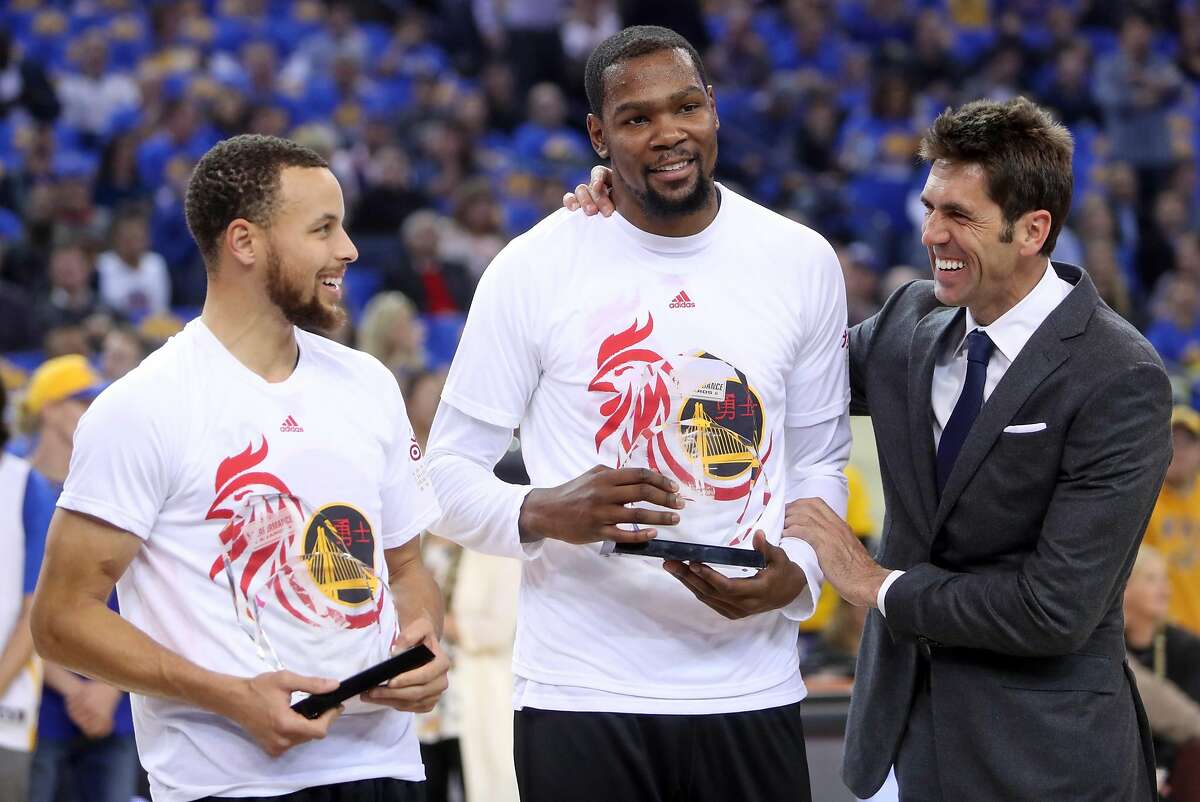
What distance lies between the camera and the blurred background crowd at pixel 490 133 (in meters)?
9.99

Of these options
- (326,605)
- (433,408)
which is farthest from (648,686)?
(433,408)

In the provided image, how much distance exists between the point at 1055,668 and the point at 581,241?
4.37ft

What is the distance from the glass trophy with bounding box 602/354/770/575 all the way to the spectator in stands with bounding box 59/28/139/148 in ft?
34.5

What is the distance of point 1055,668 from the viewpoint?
10.5ft

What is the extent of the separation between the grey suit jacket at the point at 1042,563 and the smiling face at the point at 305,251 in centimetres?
127

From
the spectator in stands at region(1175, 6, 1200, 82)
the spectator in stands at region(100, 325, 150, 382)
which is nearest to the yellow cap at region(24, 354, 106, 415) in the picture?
the spectator in stands at region(100, 325, 150, 382)

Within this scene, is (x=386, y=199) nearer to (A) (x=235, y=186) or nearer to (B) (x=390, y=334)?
(B) (x=390, y=334)

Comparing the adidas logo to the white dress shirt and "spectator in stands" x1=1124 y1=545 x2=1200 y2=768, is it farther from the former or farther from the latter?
"spectator in stands" x1=1124 y1=545 x2=1200 y2=768

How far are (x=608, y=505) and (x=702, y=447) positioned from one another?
0.93 ft

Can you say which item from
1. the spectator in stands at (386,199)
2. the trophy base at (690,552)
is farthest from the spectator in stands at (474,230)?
the trophy base at (690,552)

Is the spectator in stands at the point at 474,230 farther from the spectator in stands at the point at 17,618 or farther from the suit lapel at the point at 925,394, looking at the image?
the suit lapel at the point at 925,394

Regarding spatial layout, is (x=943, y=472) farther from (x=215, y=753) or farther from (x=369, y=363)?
(x=215, y=753)

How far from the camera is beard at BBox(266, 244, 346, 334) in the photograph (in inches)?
114

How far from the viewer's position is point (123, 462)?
8.76ft
